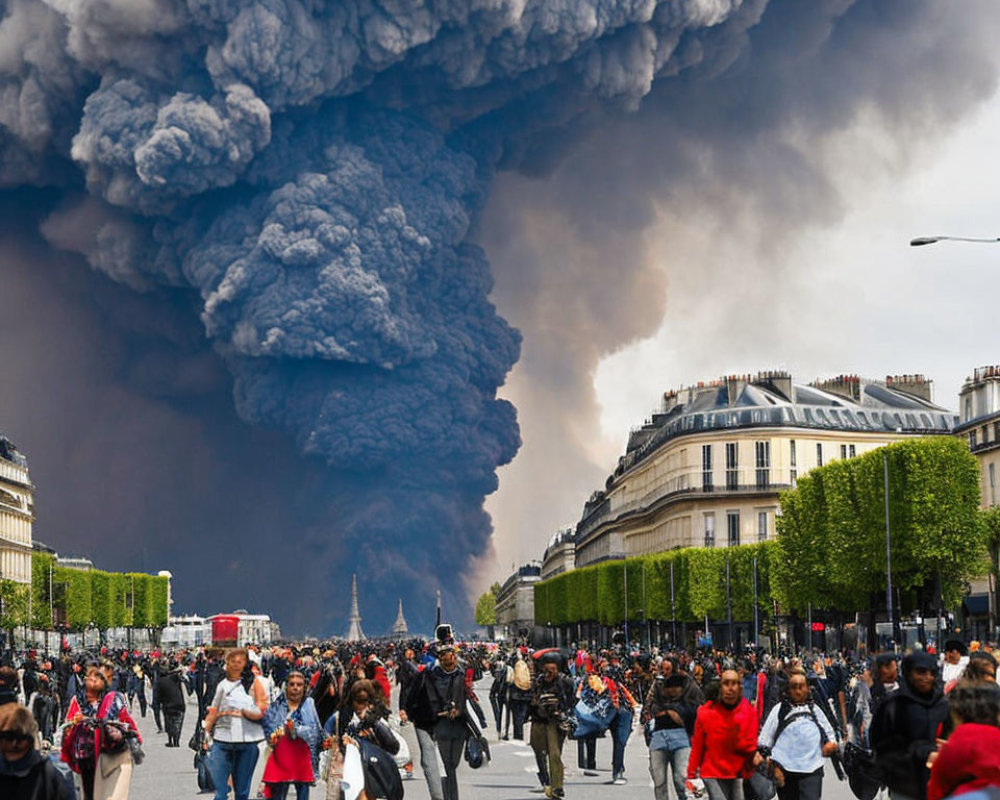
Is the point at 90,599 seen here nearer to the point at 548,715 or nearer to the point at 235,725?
the point at 548,715

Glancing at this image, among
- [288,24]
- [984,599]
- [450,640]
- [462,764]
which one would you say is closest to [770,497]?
[984,599]

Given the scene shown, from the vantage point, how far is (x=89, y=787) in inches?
665

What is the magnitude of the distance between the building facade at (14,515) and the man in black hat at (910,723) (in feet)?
451

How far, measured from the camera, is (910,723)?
44.2 ft

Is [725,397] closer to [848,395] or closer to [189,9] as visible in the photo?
[848,395]

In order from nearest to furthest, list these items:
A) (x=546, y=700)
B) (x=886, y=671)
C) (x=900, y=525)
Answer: (x=886, y=671)
(x=546, y=700)
(x=900, y=525)

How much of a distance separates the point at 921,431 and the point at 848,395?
24.1 feet

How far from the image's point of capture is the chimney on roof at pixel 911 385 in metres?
128

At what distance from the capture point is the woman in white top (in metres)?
19.2

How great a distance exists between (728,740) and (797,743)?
27.8 inches

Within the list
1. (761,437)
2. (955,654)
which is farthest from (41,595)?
(955,654)

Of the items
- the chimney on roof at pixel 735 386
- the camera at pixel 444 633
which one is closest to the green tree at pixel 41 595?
the chimney on roof at pixel 735 386

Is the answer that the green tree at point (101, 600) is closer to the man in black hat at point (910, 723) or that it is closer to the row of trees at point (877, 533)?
the row of trees at point (877, 533)

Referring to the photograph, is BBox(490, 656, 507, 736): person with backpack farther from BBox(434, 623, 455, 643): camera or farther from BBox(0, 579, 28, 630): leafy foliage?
BBox(0, 579, 28, 630): leafy foliage
